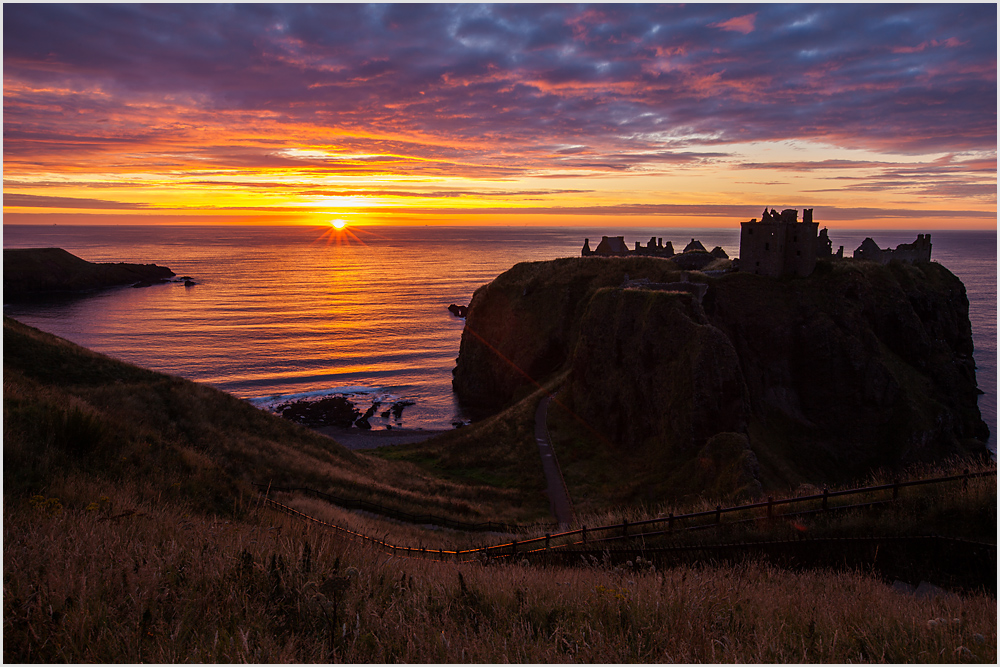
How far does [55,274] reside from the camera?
444 feet

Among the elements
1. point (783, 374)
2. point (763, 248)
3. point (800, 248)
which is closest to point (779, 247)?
point (763, 248)

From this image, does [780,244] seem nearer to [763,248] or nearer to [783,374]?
[763,248]

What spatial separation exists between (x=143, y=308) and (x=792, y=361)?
401 feet

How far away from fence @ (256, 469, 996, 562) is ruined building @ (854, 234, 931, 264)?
5442 cm

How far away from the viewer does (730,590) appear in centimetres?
859

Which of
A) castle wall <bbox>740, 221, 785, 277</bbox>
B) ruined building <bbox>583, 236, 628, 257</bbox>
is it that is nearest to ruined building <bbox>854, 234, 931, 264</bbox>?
castle wall <bbox>740, 221, 785, 277</bbox>

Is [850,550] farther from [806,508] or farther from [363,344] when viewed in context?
[363,344]

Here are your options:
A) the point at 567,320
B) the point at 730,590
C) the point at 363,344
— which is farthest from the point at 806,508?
the point at 363,344

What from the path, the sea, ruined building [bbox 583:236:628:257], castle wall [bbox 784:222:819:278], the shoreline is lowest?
the shoreline

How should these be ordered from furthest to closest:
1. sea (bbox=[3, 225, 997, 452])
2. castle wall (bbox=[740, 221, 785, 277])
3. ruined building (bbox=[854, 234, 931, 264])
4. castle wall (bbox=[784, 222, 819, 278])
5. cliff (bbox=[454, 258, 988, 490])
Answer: sea (bbox=[3, 225, 997, 452]) < ruined building (bbox=[854, 234, 931, 264]) < castle wall (bbox=[740, 221, 785, 277]) < castle wall (bbox=[784, 222, 819, 278]) < cliff (bbox=[454, 258, 988, 490])

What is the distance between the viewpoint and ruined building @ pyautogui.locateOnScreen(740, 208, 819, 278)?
44.2 metres

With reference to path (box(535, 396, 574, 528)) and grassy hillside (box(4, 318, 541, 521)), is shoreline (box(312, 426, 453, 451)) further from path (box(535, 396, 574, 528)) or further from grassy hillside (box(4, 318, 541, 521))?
grassy hillside (box(4, 318, 541, 521))

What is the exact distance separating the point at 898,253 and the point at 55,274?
585 feet

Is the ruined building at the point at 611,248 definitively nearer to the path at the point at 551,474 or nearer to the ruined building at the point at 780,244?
the ruined building at the point at 780,244
